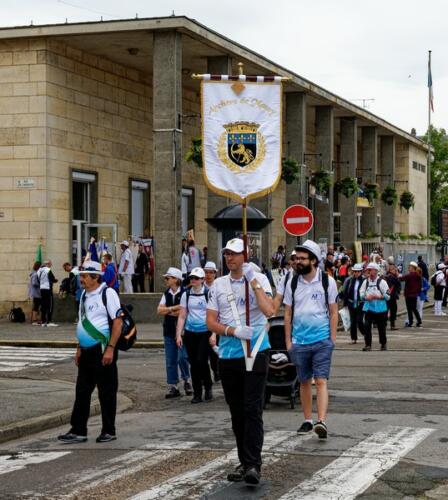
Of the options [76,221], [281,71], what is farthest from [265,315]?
[281,71]

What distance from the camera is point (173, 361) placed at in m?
13.9

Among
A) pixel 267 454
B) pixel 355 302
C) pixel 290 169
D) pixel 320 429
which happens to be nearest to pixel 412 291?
pixel 355 302

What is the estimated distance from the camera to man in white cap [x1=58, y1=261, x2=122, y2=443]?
10.2 metres

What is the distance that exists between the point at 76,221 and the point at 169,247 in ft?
12.8

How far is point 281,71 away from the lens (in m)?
39.2

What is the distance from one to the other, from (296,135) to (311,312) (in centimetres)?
3181

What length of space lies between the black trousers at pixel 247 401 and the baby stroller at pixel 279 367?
415 centimetres

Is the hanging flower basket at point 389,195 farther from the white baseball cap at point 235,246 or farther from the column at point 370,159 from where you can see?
the white baseball cap at point 235,246

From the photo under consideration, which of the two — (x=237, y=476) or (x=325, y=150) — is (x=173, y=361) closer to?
(x=237, y=476)

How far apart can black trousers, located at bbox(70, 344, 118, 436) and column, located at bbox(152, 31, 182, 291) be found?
761 inches

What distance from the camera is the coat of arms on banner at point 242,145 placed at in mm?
13023

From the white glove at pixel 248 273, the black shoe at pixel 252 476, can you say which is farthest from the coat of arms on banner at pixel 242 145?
the black shoe at pixel 252 476

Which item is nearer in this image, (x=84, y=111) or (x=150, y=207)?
(x=84, y=111)

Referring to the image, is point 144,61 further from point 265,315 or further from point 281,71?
point 265,315
